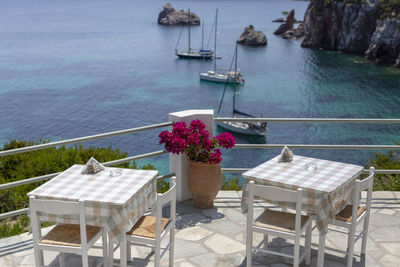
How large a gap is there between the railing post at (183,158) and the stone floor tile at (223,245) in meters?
1.12

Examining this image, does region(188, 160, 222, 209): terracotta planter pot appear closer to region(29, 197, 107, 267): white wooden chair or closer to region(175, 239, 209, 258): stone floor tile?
region(175, 239, 209, 258): stone floor tile

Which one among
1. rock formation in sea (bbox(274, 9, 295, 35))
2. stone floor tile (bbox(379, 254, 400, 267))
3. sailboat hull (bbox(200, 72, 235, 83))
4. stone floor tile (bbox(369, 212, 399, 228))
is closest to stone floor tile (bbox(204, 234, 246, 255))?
stone floor tile (bbox(379, 254, 400, 267))

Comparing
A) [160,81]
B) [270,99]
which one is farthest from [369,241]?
[160,81]

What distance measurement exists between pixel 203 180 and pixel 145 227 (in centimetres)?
174

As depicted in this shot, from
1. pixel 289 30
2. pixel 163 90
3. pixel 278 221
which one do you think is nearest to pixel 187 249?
pixel 278 221

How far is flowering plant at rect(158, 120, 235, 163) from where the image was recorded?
19.1ft

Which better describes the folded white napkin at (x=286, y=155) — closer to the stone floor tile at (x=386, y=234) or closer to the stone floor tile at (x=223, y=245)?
the stone floor tile at (x=223, y=245)

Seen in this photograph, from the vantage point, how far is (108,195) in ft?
13.6

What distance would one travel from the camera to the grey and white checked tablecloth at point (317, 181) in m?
4.43

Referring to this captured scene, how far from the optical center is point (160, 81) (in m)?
52.3

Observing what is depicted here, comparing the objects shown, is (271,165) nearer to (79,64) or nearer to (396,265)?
(396,265)

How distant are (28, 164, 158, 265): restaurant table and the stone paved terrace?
0.80 meters

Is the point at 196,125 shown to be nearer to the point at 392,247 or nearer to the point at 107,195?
the point at 107,195

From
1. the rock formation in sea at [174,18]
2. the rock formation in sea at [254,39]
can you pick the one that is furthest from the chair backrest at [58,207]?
the rock formation in sea at [174,18]
